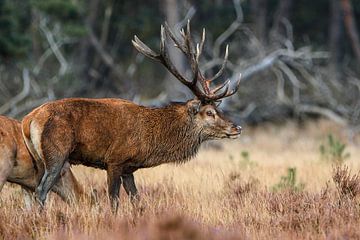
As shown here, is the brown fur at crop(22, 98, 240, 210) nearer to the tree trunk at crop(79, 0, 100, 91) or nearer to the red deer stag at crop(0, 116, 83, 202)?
the red deer stag at crop(0, 116, 83, 202)

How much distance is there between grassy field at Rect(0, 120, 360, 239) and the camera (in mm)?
6480

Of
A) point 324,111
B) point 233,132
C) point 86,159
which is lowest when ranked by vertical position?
point 86,159

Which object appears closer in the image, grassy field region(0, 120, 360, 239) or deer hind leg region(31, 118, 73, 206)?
grassy field region(0, 120, 360, 239)

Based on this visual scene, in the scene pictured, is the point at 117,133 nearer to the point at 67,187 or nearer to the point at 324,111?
the point at 67,187

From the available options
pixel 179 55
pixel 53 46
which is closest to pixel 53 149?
pixel 179 55

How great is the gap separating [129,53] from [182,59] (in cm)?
1261

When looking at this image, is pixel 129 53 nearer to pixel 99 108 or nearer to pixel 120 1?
pixel 120 1

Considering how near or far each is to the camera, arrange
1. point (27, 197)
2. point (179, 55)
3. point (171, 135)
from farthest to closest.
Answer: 1. point (179, 55)
2. point (171, 135)
3. point (27, 197)

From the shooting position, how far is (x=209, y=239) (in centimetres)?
589

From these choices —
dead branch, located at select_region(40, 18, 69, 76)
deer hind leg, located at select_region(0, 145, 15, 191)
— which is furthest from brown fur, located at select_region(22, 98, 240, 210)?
dead branch, located at select_region(40, 18, 69, 76)

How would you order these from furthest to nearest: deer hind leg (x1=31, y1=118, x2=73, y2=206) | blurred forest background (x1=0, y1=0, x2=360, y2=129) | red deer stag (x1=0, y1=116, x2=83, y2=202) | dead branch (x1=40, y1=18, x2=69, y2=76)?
dead branch (x1=40, y1=18, x2=69, y2=76)
blurred forest background (x1=0, y1=0, x2=360, y2=129)
red deer stag (x1=0, y1=116, x2=83, y2=202)
deer hind leg (x1=31, y1=118, x2=73, y2=206)

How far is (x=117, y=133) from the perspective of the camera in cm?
902

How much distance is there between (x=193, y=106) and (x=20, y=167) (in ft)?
7.30

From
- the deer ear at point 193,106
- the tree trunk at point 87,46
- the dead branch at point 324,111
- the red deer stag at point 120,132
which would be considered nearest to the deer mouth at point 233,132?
the red deer stag at point 120,132
